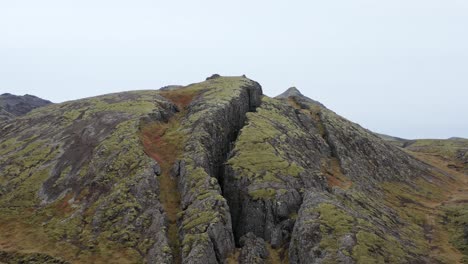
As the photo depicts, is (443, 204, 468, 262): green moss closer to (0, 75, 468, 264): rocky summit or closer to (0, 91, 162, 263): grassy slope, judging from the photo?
(0, 75, 468, 264): rocky summit

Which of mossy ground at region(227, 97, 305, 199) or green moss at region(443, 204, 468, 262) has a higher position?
mossy ground at region(227, 97, 305, 199)

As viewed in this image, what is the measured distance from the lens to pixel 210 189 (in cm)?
5928

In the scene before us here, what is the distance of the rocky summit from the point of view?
5172 cm

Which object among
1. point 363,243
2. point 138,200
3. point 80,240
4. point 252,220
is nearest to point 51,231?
point 80,240

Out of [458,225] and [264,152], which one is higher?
[264,152]

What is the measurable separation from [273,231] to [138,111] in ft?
135

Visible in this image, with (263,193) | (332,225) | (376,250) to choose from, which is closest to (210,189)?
(263,193)

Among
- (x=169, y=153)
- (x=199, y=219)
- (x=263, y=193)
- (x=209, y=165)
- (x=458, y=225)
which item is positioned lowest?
(x=458, y=225)

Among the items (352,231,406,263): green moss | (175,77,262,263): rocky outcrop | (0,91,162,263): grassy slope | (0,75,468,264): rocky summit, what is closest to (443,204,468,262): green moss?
(0,75,468,264): rocky summit

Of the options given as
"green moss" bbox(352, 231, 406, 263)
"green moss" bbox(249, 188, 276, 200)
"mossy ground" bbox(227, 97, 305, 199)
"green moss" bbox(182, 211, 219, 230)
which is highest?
"mossy ground" bbox(227, 97, 305, 199)

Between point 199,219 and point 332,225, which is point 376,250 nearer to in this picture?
point 332,225

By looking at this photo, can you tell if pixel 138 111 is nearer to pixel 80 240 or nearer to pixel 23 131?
pixel 23 131

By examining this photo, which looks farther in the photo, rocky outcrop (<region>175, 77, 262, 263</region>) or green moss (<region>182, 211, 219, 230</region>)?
green moss (<region>182, 211, 219, 230</region>)

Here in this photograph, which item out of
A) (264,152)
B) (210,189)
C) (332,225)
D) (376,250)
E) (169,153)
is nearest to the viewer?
(376,250)
